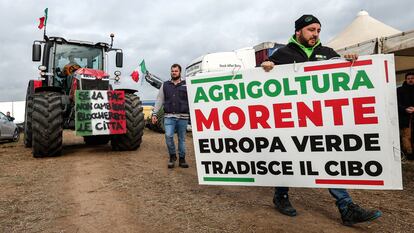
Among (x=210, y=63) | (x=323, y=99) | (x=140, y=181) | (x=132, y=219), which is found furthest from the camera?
(x=210, y=63)

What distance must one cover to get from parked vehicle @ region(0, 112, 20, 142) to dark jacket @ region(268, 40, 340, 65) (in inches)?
451

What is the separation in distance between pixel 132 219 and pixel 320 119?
6.56 ft

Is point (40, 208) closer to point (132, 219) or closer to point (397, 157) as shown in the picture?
point (132, 219)

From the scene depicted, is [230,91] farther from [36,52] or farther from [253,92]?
[36,52]

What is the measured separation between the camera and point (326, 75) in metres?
2.79

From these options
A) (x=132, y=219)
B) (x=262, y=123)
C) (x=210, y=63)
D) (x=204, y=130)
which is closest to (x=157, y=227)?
(x=132, y=219)

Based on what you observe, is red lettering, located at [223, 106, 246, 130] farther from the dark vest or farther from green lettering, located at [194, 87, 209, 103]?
the dark vest

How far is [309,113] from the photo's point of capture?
2.83 meters

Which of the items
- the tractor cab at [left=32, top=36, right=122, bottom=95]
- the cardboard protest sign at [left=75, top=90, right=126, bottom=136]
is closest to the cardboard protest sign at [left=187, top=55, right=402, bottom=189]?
the cardboard protest sign at [left=75, top=90, right=126, bottom=136]

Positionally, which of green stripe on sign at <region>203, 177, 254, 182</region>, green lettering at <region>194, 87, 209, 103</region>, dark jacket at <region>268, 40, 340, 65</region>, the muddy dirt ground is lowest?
the muddy dirt ground

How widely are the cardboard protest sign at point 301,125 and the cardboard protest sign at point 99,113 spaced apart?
4327 millimetres

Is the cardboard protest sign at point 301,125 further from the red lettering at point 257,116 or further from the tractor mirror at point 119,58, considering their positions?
the tractor mirror at point 119,58

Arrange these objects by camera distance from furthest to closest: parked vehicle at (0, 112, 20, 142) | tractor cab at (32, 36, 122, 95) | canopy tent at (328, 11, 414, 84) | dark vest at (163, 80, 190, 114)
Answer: parked vehicle at (0, 112, 20, 142) → tractor cab at (32, 36, 122, 95) → canopy tent at (328, 11, 414, 84) → dark vest at (163, 80, 190, 114)

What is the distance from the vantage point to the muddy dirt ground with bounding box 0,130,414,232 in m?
3.09
